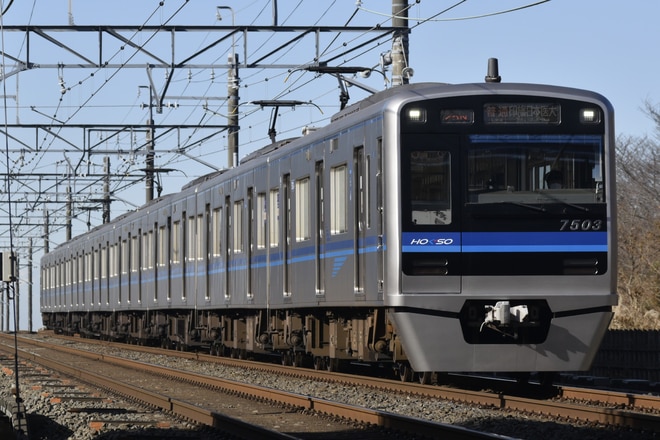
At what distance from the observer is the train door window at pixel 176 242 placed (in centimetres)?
2705

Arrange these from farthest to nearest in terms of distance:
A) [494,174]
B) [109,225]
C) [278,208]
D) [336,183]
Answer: [109,225] → [278,208] → [336,183] → [494,174]

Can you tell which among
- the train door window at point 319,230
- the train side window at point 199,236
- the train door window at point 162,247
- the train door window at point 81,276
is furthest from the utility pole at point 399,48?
the train door window at point 81,276

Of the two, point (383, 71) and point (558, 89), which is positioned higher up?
point (383, 71)

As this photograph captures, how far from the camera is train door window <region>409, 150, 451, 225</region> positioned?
516 inches

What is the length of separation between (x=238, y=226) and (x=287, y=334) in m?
3.23

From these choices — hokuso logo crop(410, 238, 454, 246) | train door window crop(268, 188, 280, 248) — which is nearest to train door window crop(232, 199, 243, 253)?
train door window crop(268, 188, 280, 248)

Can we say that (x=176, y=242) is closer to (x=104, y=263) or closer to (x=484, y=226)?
(x=104, y=263)

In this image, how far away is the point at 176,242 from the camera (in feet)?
90.0

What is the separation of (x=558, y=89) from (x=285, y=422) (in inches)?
168

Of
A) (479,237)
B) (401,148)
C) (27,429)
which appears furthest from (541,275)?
(27,429)

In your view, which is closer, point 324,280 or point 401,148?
point 401,148

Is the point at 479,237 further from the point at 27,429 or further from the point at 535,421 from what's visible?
the point at 27,429

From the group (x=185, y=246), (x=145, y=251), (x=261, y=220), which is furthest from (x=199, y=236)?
(x=145, y=251)

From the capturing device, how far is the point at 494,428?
36.2ft
